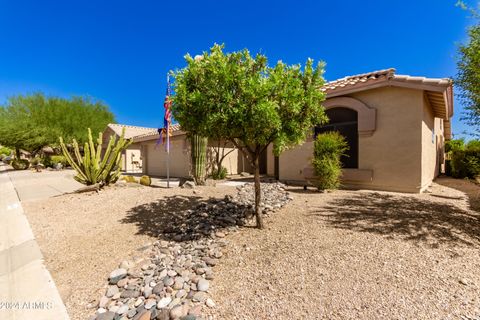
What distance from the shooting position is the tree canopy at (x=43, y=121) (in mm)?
23400

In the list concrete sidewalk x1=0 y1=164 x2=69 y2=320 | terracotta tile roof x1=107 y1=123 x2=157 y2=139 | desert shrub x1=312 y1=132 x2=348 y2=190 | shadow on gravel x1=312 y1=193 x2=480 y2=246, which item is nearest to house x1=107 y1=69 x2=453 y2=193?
desert shrub x1=312 y1=132 x2=348 y2=190

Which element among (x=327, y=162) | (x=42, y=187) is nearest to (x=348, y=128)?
(x=327, y=162)

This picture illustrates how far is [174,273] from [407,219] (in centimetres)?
485

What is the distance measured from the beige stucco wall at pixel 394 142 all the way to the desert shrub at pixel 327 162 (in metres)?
1.61

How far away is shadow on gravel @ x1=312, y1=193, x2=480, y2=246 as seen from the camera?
3980mm

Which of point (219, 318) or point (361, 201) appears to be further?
point (361, 201)

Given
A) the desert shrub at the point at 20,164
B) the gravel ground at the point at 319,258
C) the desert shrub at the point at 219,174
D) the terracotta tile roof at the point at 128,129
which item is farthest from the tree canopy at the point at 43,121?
the gravel ground at the point at 319,258

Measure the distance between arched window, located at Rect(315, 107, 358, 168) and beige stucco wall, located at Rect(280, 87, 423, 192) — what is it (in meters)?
0.30

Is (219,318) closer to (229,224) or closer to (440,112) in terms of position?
(229,224)

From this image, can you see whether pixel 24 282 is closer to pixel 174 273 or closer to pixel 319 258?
pixel 174 273

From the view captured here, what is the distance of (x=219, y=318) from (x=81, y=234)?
409 cm

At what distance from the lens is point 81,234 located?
16.3ft

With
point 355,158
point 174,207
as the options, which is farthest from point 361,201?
point 174,207

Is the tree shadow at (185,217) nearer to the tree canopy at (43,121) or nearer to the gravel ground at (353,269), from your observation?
the gravel ground at (353,269)
